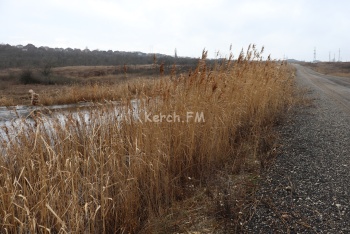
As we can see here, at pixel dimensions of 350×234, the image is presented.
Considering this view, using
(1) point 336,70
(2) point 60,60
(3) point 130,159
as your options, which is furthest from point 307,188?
(2) point 60,60

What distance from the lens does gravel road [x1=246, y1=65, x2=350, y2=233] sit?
89.4 inches

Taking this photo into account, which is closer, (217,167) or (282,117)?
(217,167)

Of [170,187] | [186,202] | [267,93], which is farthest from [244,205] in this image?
[267,93]

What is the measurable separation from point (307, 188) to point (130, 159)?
1.95 meters

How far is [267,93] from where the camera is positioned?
18.9 ft

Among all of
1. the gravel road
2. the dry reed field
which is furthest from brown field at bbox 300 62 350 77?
the dry reed field

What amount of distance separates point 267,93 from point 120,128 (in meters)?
3.74

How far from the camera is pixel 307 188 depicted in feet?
9.38

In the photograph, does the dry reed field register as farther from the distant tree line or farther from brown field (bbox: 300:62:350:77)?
brown field (bbox: 300:62:350:77)

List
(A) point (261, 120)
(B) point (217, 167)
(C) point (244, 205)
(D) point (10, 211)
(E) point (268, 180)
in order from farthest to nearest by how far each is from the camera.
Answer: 1. (A) point (261, 120)
2. (B) point (217, 167)
3. (E) point (268, 180)
4. (C) point (244, 205)
5. (D) point (10, 211)

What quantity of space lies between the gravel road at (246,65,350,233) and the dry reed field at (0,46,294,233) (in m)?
0.31

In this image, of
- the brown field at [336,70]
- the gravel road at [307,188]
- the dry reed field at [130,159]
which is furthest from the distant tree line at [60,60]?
the brown field at [336,70]

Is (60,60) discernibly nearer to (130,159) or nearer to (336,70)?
(336,70)

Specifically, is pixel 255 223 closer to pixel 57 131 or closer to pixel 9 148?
pixel 57 131
